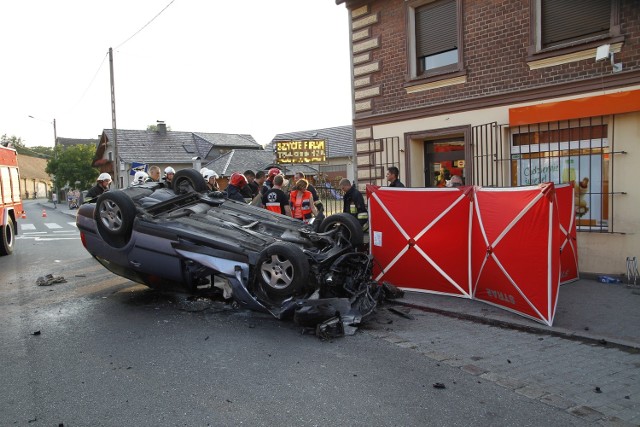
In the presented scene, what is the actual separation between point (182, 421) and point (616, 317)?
5.05 metres

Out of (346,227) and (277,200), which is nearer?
(346,227)

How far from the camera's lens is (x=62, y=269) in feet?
33.2

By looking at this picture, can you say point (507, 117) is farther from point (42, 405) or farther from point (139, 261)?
point (42, 405)

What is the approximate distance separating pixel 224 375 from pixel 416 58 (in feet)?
26.8

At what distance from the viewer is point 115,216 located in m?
6.41

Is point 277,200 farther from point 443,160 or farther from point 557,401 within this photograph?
point 557,401

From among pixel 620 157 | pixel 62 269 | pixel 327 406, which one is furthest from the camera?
pixel 62 269

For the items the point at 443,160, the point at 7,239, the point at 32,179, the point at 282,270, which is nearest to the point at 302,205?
the point at 443,160

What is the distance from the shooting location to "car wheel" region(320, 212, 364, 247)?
679 cm

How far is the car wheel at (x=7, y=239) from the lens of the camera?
40.9 feet

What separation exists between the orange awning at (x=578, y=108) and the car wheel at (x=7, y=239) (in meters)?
12.0

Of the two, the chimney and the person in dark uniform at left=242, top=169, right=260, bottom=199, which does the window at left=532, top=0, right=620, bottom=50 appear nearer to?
the person in dark uniform at left=242, top=169, right=260, bottom=199

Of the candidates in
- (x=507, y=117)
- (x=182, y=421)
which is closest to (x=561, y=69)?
(x=507, y=117)

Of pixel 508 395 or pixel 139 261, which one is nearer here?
pixel 508 395
